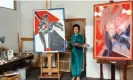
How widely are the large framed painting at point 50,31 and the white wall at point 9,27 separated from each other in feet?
3.13

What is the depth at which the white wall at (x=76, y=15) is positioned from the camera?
14.5 ft

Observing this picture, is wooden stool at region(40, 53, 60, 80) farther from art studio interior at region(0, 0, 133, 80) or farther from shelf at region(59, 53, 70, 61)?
shelf at region(59, 53, 70, 61)

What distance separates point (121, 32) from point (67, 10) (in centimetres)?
206

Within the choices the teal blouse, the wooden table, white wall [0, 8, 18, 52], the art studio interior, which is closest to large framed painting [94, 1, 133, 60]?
the art studio interior

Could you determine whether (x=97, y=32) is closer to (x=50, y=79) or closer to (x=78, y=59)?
(x=78, y=59)

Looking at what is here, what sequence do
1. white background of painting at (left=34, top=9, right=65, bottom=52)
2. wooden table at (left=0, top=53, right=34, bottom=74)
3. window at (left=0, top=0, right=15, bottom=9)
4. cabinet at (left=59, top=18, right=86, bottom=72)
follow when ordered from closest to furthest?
white background of painting at (left=34, top=9, right=65, bottom=52) → wooden table at (left=0, top=53, right=34, bottom=74) → window at (left=0, top=0, right=15, bottom=9) → cabinet at (left=59, top=18, right=86, bottom=72)

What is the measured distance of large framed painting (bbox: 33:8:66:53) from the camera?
4.10m

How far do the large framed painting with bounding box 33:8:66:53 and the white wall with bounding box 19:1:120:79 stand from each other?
73 cm

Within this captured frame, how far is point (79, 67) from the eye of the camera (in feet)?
13.6

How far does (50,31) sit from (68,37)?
94 cm

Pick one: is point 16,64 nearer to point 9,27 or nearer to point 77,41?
point 9,27

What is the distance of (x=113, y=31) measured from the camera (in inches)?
131

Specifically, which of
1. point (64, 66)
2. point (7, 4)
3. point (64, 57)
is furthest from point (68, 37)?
point (7, 4)

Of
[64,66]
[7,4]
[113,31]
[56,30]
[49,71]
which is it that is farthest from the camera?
[64,66]
